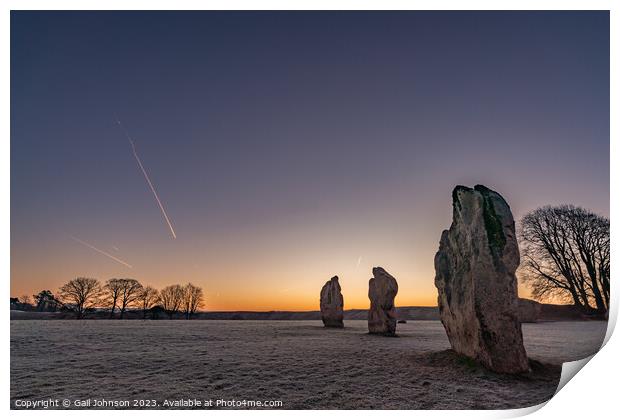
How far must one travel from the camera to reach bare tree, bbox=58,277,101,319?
4488 centimetres

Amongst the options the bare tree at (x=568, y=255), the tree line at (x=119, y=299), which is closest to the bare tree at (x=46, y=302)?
the tree line at (x=119, y=299)

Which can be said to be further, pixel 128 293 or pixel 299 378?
pixel 128 293

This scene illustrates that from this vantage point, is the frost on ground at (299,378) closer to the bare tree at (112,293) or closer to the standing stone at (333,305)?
the standing stone at (333,305)

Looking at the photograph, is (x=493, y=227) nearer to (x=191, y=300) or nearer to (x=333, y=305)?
(x=333, y=305)

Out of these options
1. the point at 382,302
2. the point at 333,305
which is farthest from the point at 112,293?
the point at 382,302

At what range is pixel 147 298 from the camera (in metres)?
52.0

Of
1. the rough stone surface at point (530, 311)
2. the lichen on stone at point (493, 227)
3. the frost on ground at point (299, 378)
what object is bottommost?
the frost on ground at point (299, 378)

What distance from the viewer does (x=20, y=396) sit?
28.0 feet

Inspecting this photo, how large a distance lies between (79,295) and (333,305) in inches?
1188

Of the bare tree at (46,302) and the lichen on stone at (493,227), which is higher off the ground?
the lichen on stone at (493,227)

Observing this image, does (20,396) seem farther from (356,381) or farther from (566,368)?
(566,368)

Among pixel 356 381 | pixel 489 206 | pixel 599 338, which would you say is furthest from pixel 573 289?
pixel 356 381

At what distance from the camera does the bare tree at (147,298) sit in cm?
5138

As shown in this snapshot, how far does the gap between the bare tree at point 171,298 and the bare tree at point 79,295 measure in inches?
383
